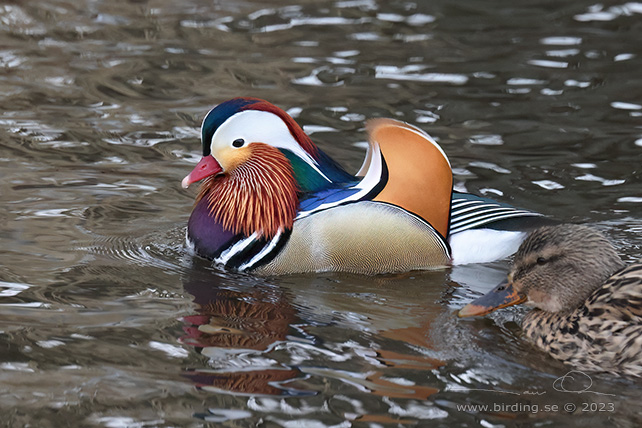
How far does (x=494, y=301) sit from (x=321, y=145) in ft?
11.9

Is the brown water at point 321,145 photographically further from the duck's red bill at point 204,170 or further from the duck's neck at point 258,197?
the duck's red bill at point 204,170

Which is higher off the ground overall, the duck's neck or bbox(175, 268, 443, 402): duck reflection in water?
the duck's neck

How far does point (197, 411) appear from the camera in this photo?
4.45m

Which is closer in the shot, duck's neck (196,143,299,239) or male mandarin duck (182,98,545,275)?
male mandarin duck (182,98,545,275)

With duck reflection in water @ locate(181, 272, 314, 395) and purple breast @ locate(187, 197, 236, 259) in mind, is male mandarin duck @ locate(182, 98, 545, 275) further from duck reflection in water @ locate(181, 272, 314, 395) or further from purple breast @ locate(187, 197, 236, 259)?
duck reflection in water @ locate(181, 272, 314, 395)

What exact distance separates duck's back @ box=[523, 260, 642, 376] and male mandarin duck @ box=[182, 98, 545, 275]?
117cm

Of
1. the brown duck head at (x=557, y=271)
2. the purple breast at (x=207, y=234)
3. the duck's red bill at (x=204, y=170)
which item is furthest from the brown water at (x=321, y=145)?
the duck's red bill at (x=204, y=170)

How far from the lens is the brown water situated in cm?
463

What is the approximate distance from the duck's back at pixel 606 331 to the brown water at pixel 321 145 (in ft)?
0.32

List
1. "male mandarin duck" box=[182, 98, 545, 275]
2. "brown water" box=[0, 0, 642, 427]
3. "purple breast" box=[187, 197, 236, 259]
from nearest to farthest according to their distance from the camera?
"brown water" box=[0, 0, 642, 427]
"male mandarin duck" box=[182, 98, 545, 275]
"purple breast" box=[187, 197, 236, 259]

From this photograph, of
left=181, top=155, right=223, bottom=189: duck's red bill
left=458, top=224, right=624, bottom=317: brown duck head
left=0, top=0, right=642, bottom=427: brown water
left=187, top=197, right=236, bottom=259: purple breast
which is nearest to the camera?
left=0, top=0, right=642, bottom=427: brown water

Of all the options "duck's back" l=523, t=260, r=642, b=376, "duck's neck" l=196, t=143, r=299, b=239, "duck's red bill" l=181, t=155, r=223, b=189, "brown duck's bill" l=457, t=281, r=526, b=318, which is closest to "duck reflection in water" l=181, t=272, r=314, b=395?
"duck's neck" l=196, t=143, r=299, b=239

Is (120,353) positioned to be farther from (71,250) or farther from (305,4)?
(305,4)

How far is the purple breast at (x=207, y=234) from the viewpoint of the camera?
626 cm
